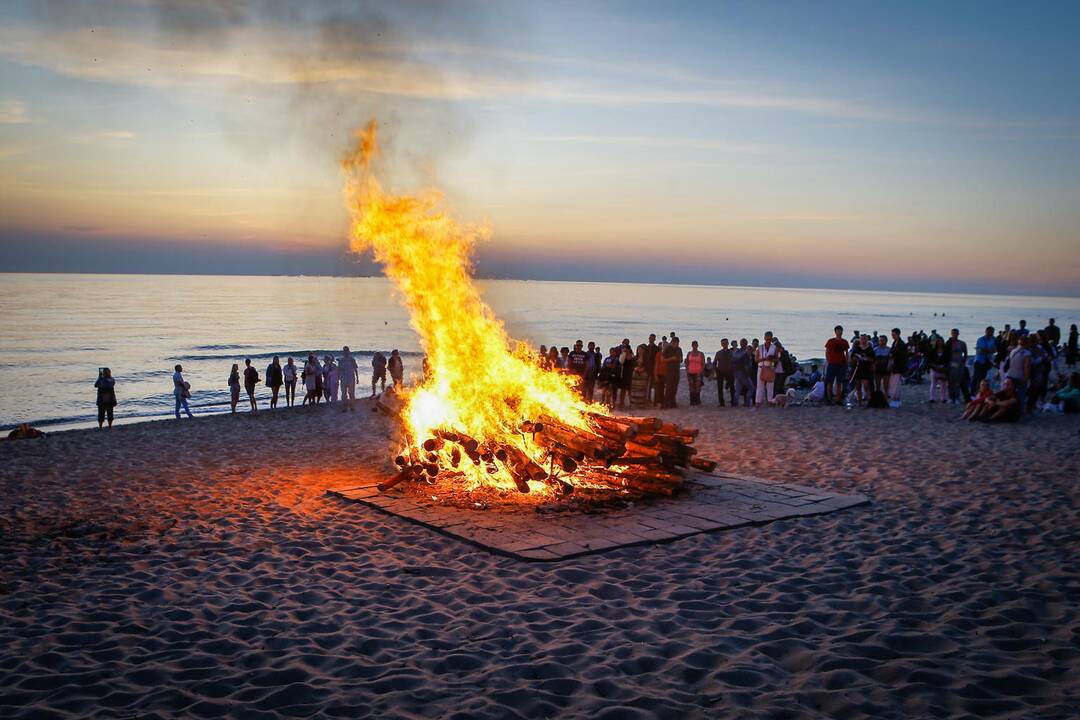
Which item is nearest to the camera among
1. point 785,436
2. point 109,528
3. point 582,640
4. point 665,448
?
point 582,640

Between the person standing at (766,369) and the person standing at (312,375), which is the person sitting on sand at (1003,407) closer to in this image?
the person standing at (766,369)

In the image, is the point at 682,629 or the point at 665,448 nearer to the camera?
the point at 682,629

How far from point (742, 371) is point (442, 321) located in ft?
36.5

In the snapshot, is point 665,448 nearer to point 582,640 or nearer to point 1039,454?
point 582,640

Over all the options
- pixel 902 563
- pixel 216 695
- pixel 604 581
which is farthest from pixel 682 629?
pixel 216 695

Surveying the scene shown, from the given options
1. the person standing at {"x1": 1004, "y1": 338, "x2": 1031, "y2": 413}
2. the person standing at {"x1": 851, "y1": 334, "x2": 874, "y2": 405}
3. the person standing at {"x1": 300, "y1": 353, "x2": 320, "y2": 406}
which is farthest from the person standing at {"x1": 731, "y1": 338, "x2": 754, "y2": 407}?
the person standing at {"x1": 300, "y1": 353, "x2": 320, "y2": 406}

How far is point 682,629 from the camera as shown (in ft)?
17.9

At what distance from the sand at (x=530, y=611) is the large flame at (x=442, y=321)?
7.76ft

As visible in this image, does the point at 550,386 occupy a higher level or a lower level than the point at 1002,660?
higher

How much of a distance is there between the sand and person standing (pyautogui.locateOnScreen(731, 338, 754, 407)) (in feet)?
31.1

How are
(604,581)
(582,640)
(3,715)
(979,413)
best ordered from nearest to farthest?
(3,715), (582,640), (604,581), (979,413)

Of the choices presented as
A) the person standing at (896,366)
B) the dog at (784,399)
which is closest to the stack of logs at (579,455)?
the dog at (784,399)

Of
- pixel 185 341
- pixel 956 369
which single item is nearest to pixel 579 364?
pixel 956 369

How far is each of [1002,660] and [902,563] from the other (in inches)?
81.9
